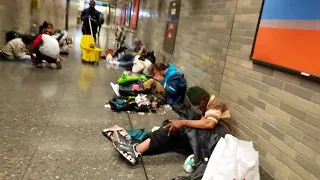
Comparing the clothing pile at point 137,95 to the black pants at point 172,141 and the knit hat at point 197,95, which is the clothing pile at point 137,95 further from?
the black pants at point 172,141

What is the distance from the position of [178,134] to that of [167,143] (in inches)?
6.2

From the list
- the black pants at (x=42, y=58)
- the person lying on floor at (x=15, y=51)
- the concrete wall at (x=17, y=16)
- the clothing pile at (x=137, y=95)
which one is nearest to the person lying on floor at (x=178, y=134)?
the clothing pile at (x=137, y=95)

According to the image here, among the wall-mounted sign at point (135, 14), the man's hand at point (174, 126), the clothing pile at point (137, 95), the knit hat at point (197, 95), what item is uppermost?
the wall-mounted sign at point (135, 14)

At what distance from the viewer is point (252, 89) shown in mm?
2730

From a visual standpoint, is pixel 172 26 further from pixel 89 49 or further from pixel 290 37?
pixel 290 37

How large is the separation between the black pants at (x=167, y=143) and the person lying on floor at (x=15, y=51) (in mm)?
4865

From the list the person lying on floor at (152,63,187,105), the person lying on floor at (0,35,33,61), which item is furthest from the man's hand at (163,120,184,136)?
the person lying on floor at (0,35,33,61)

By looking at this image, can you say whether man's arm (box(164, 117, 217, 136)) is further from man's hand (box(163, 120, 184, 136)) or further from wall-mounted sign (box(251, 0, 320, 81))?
wall-mounted sign (box(251, 0, 320, 81))

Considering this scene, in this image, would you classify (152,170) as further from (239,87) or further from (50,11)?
(50,11)

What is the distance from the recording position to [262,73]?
102 inches

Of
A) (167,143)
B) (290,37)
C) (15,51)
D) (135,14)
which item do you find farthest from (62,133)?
(135,14)

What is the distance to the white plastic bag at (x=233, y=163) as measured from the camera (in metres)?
1.86

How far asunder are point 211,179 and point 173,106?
2426 millimetres

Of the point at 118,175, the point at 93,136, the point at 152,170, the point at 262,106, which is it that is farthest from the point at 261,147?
the point at 93,136
